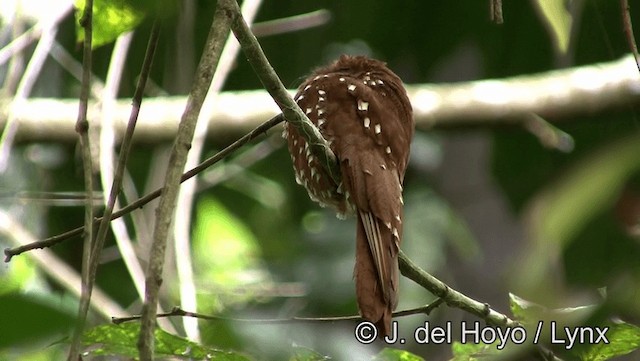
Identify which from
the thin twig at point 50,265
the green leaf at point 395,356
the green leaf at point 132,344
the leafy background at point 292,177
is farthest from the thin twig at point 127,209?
the leafy background at point 292,177

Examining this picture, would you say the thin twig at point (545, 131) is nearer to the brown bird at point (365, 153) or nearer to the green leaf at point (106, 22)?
the brown bird at point (365, 153)

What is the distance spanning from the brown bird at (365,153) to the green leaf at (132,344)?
1.60 feet

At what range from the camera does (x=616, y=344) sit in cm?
168

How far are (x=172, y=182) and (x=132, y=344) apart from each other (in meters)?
0.54

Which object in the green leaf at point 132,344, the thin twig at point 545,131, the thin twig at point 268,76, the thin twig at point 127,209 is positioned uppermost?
the thin twig at point 545,131

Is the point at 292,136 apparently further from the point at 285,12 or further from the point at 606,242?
the point at 285,12

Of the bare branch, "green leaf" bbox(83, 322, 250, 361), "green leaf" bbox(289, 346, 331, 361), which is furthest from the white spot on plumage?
the bare branch

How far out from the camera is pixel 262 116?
3.94m

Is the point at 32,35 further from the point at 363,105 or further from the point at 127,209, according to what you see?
the point at 127,209

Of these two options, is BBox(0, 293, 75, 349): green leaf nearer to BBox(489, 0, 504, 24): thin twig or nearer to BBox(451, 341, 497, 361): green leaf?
BBox(489, 0, 504, 24): thin twig

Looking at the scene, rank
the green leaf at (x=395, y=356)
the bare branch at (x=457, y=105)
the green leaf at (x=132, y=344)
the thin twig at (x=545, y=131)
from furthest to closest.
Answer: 1. the thin twig at (x=545, y=131)
2. the bare branch at (x=457, y=105)
3. the green leaf at (x=395, y=356)
4. the green leaf at (x=132, y=344)

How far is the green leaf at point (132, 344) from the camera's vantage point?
1.47m

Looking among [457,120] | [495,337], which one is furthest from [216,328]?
[457,120]

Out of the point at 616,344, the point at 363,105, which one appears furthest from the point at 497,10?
the point at 363,105
